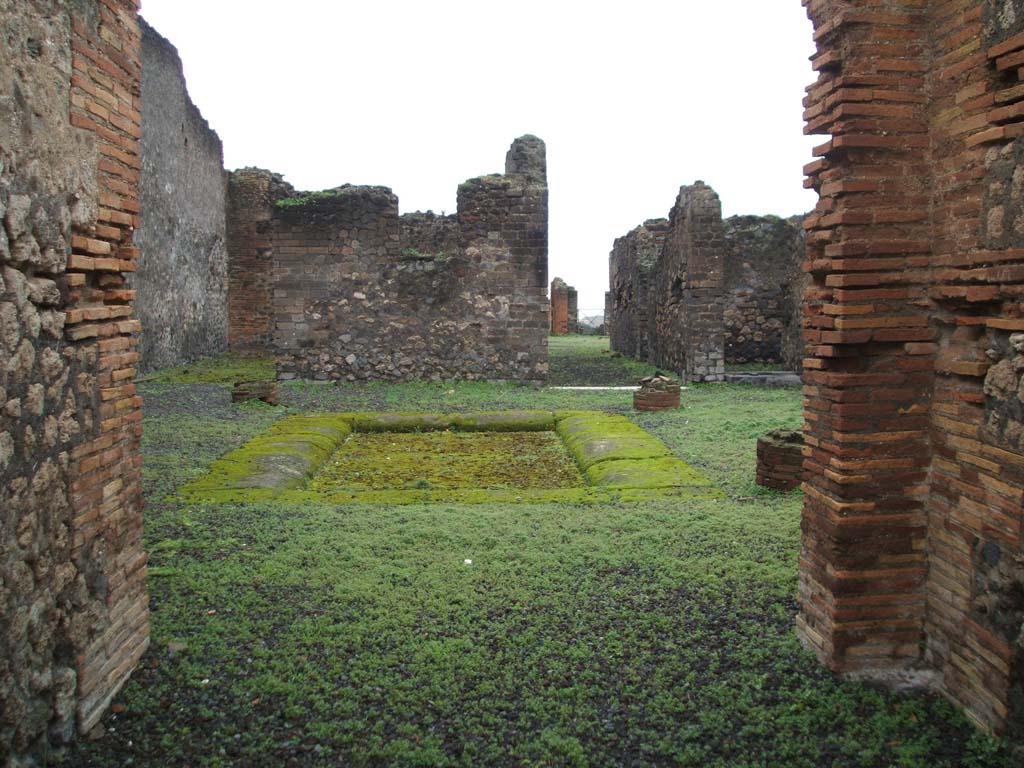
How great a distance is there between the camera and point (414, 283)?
48.1 ft

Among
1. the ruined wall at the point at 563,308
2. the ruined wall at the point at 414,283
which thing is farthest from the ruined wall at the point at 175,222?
the ruined wall at the point at 563,308

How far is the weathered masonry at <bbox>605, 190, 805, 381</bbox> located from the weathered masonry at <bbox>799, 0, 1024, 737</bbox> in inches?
444

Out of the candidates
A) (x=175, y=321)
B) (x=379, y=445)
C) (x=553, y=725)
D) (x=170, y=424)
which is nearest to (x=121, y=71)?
(x=553, y=725)

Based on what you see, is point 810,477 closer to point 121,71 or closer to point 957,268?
point 957,268

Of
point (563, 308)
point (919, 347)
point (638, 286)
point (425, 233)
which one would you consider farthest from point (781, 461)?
point (563, 308)

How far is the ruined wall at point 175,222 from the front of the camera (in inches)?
639

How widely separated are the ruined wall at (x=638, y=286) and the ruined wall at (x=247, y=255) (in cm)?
1001

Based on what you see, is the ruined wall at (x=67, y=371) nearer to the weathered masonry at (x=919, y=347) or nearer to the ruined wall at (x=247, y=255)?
the weathered masonry at (x=919, y=347)

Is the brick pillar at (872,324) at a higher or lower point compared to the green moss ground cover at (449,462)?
higher

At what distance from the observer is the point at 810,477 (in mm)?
3898

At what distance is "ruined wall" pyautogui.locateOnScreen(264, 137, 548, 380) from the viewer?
14500 mm

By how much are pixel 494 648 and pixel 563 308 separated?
3246 centimetres

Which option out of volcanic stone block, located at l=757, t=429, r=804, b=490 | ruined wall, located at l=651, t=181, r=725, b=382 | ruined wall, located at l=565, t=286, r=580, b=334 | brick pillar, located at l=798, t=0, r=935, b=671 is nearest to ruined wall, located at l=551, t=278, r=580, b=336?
ruined wall, located at l=565, t=286, r=580, b=334

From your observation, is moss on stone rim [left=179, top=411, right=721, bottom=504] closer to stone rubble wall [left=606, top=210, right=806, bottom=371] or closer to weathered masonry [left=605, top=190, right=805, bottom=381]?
weathered masonry [left=605, top=190, right=805, bottom=381]
